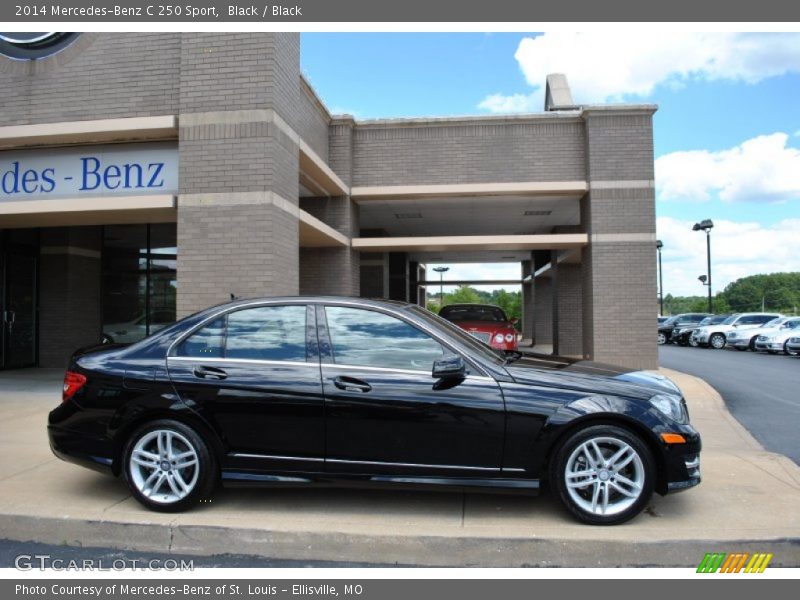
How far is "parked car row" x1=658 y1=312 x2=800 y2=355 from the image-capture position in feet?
69.2

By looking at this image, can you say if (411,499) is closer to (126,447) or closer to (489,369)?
(489,369)

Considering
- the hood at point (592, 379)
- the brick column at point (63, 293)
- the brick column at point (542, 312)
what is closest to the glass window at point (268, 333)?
the hood at point (592, 379)

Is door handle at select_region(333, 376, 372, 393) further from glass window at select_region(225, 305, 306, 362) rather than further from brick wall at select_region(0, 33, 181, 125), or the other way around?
brick wall at select_region(0, 33, 181, 125)

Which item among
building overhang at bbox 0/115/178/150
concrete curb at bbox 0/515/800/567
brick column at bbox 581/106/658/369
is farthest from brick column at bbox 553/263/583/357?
concrete curb at bbox 0/515/800/567

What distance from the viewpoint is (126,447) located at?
410 cm

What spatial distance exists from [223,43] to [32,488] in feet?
20.6

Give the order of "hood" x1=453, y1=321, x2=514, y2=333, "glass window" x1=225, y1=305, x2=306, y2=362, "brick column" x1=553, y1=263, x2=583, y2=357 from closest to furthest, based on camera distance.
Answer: "glass window" x1=225, y1=305, x2=306, y2=362
"hood" x1=453, y1=321, x2=514, y2=333
"brick column" x1=553, y1=263, x2=583, y2=357

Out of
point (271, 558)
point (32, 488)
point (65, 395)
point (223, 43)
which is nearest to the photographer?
point (271, 558)

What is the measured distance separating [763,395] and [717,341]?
1704cm

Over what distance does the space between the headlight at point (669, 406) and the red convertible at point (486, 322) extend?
6919mm

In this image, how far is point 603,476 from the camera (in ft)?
12.4

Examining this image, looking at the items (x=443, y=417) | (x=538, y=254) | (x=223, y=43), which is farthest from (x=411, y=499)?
(x=538, y=254)

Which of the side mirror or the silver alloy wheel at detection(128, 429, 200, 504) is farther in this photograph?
the silver alloy wheel at detection(128, 429, 200, 504)

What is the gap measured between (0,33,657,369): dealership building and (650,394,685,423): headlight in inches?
215
